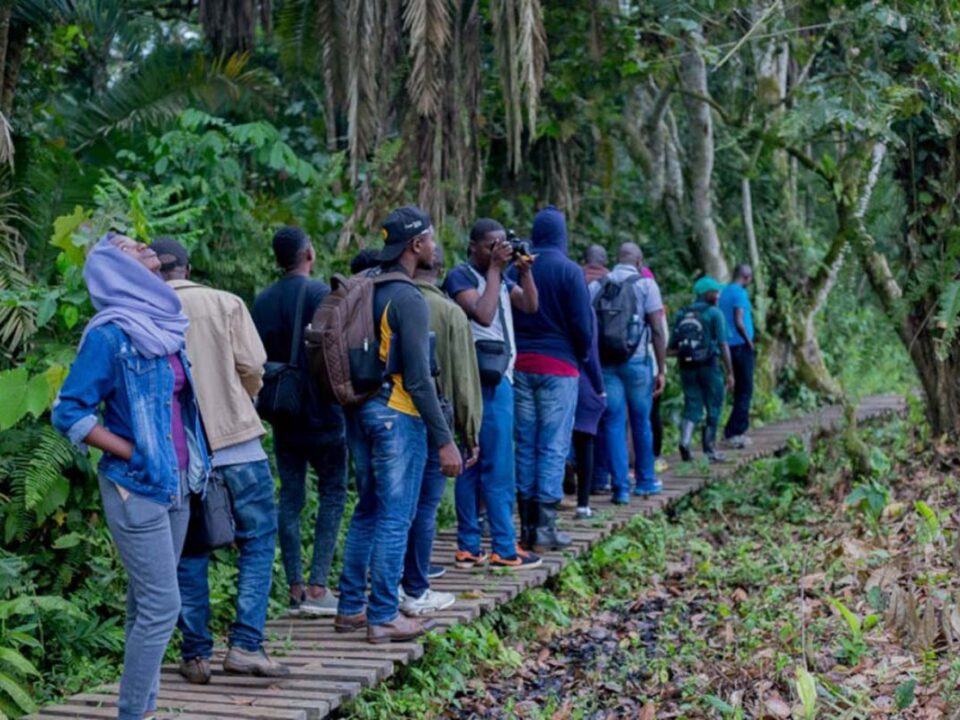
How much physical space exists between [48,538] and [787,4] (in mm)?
8032

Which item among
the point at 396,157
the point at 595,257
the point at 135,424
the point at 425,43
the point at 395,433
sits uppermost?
the point at 425,43

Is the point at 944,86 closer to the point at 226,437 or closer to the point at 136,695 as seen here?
the point at 226,437

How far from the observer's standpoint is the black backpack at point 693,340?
11.8 meters

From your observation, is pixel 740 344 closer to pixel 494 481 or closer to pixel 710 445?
pixel 710 445

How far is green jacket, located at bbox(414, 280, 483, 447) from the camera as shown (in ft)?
20.5

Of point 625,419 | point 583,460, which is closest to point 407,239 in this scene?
point 583,460

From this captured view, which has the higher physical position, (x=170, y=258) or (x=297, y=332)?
(x=170, y=258)

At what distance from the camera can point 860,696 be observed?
5.29 metres

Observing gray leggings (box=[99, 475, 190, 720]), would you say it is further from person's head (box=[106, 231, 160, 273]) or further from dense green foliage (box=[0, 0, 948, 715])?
dense green foliage (box=[0, 0, 948, 715])

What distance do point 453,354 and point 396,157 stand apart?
14.6 feet

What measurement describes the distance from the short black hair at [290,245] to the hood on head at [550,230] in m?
2.25

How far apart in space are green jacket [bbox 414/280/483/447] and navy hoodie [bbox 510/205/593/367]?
1.84 meters

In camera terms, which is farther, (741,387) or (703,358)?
(741,387)

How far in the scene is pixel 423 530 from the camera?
6516 mm
